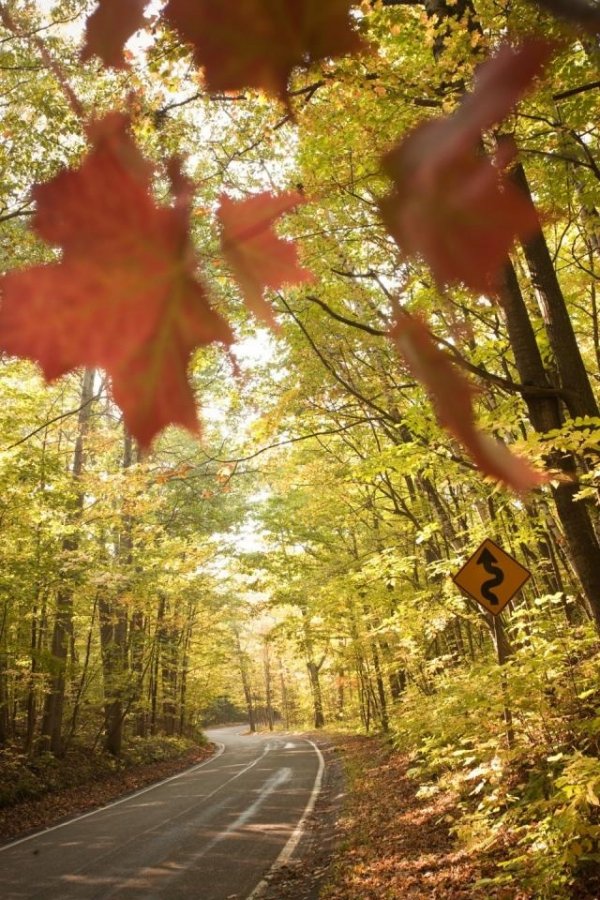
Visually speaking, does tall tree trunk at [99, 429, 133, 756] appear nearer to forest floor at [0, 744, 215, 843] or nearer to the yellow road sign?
forest floor at [0, 744, 215, 843]

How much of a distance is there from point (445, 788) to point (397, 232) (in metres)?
A: 8.57

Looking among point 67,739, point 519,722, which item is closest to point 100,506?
point 67,739

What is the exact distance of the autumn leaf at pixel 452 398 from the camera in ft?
1.71

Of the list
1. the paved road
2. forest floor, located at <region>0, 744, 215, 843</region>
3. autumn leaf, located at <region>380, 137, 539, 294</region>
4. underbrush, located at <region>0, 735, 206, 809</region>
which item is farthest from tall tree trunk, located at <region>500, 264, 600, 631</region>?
underbrush, located at <region>0, 735, 206, 809</region>

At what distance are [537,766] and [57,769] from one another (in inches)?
454

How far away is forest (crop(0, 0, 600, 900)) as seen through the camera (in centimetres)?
55

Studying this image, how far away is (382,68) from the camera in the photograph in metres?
3.69

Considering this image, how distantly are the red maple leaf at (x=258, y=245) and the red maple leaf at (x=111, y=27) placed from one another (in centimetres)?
19

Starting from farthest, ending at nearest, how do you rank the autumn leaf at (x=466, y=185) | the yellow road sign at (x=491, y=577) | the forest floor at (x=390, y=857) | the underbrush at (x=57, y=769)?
1. the underbrush at (x=57, y=769)
2. the yellow road sign at (x=491, y=577)
3. the forest floor at (x=390, y=857)
4. the autumn leaf at (x=466, y=185)

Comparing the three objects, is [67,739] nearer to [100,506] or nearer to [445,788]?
[100,506]

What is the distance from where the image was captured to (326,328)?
6379mm

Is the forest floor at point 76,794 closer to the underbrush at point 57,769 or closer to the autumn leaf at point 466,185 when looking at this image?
the underbrush at point 57,769

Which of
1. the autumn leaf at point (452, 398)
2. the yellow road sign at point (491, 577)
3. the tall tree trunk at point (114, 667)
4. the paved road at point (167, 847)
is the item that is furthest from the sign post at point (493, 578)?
the tall tree trunk at point (114, 667)

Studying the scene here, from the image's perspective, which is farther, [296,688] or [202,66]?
[296,688]
